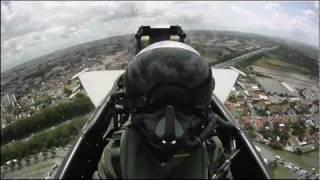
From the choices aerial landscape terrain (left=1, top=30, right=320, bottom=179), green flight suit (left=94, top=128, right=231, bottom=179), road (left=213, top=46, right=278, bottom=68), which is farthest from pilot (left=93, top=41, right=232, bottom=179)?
road (left=213, top=46, right=278, bottom=68)

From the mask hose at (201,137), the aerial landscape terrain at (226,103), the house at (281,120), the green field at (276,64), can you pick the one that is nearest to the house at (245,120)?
the aerial landscape terrain at (226,103)

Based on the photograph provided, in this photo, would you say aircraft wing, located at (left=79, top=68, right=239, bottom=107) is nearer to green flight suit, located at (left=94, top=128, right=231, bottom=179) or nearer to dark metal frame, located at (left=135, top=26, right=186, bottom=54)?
dark metal frame, located at (left=135, top=26, right=186, bottom=54)

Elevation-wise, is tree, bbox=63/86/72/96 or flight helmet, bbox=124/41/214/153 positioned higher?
flight helmet, bbox=124/41/214/153

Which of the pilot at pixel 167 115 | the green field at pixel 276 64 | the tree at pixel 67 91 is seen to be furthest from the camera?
the tree at pixel 67 91

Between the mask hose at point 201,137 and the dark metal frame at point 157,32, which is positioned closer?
the mask hose at point 201,137

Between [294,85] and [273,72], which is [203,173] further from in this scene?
[273,72]

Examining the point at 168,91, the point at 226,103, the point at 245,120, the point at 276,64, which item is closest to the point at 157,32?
the point at 226,103

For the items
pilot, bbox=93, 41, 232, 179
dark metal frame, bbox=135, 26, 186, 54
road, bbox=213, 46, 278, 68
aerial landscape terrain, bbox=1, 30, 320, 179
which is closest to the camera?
pilot, bbox=93, 41, 232, 179

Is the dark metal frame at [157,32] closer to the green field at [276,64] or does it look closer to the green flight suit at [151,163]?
the green flight suit at [151,163]
